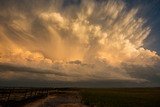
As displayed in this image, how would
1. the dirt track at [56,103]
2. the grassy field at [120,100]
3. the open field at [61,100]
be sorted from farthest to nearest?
1. the grassy field at [120,100]
2. the dirt track at [56,103]
3. the open field at [61,100]

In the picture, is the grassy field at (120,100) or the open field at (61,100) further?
the grassy field at (120,100)

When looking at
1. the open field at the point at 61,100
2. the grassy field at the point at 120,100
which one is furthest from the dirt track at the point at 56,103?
the grassy field at the point at 120,100

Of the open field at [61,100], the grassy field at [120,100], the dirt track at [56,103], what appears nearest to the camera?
the open field at [61,100]

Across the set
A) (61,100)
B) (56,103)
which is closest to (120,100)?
(61,100)

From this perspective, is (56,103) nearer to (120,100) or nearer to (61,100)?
(61,100)

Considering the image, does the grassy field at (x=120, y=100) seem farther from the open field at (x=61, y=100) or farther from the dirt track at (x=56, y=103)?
the dirt track at (x=56, y=103)

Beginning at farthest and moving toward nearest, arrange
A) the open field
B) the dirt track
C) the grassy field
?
the grassy field < the dirt track < the open field

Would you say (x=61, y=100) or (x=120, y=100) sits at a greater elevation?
(x=120, y=100)

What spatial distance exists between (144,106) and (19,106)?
19.8 m

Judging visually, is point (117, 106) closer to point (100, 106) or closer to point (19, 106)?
point (100, 106)

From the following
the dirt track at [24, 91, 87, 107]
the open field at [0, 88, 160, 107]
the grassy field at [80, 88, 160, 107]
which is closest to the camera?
Answer: the open field at [0, 88, 160, 107]

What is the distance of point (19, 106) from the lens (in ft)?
100

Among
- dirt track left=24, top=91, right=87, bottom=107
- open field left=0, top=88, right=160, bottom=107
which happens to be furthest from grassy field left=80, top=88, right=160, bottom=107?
dirt track left=24, top=91, right=87, bottom=107

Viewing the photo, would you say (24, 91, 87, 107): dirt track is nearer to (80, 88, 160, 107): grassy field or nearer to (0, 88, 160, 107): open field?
(0, 88, 160, 107): open field
